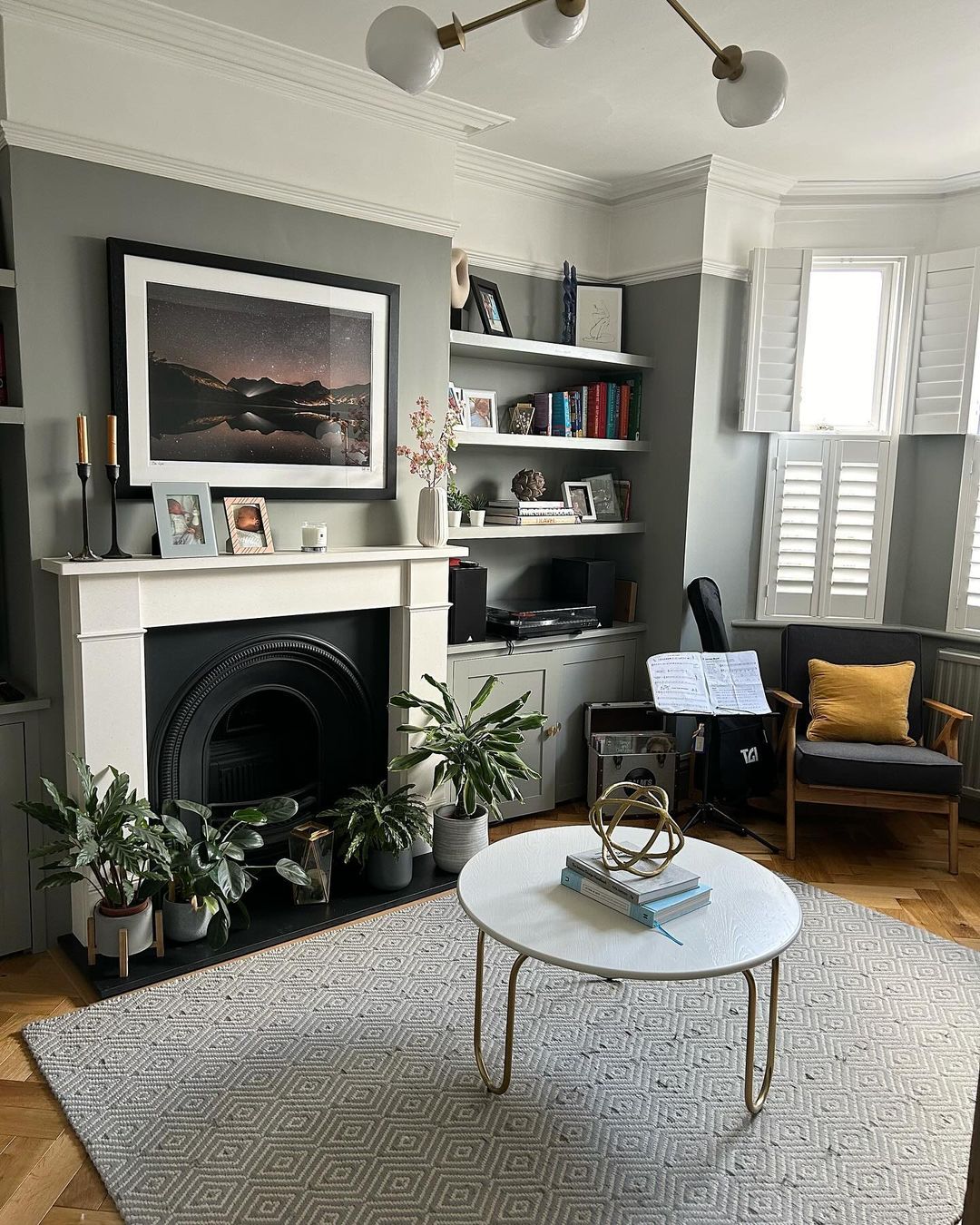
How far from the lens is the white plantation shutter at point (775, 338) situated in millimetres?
→ 4258

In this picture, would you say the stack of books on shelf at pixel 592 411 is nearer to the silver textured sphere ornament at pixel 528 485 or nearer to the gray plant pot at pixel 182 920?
the silver textured sphere ornament at pixel 528 485

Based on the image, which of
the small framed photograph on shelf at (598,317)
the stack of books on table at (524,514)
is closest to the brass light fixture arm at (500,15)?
the stack of books on table at (524,514)

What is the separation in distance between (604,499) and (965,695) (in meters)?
1.83

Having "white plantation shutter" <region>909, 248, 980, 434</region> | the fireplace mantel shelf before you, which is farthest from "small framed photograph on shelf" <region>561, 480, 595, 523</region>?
"white plantation shutter" <region>909, 248, 980, 434</region>

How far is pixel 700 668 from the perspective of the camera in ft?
12.8

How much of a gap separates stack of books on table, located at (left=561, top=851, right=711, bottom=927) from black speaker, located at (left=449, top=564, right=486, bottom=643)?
1.62 metres

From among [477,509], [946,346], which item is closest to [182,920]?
[477,509]

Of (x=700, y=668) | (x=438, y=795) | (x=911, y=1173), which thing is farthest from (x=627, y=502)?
(x=911, y=1173)

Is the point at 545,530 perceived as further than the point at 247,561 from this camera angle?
Yes

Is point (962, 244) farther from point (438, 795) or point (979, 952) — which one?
point (438, 795)

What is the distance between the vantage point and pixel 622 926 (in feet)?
7.15

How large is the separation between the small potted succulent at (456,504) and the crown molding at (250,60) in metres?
1.33

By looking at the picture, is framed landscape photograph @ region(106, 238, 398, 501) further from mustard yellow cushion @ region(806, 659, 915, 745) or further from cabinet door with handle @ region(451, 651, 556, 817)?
mustard yellow cushion @ region(806, 659, 915, 745)

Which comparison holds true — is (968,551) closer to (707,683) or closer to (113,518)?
(707,683)
